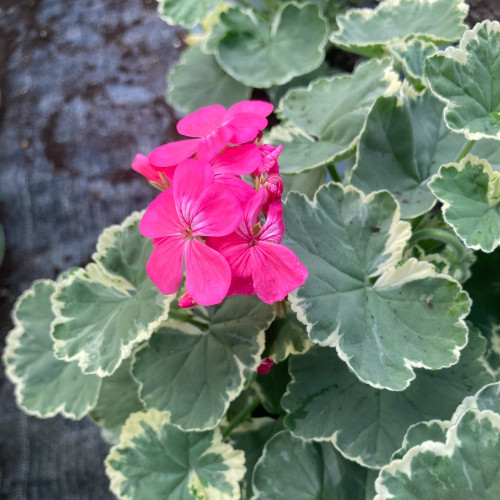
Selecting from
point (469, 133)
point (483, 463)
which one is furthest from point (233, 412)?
point (469, 133)

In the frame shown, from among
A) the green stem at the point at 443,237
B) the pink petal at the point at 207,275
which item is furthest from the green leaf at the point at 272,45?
the pink petal at the point at 207,275

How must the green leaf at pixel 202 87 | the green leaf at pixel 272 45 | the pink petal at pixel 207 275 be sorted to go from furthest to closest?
the green leaf at pixel 202 87, the green leaf at pixel 272 45, the pink petal at pixel 207 275

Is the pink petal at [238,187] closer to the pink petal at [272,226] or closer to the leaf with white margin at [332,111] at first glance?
the pink petal at [272,226]

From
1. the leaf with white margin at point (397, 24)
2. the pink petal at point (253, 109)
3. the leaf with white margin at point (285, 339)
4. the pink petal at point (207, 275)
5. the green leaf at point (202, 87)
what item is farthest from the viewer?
the green leaf at point (202, 87)

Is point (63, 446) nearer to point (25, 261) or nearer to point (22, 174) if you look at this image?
point (25, 261)

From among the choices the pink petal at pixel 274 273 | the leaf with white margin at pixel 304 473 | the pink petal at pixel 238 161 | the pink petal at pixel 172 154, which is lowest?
the leaf with white margin at pixel 304 473

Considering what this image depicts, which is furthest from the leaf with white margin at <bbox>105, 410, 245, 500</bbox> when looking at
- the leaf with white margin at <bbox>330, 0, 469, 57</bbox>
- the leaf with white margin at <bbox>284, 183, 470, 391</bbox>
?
the leaf with white margin at <bbox>330, 0, 469, 57</bbox>

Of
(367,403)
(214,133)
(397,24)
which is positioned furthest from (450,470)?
(397,24)
